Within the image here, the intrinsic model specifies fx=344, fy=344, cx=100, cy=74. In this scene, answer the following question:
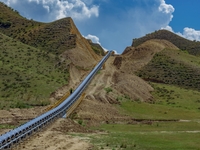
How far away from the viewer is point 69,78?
208ft

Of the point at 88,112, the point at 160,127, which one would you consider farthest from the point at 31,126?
the point at 88,112

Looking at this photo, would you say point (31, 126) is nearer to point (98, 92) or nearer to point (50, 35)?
point (98, 92)

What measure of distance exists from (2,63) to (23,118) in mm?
26846

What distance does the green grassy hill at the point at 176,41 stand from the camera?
442ft

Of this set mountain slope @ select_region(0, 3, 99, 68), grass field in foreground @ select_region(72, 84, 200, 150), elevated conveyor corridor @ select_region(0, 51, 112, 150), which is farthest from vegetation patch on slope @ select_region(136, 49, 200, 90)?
elevated conveyor corridor @ select_region(0, 51, 112, 150)

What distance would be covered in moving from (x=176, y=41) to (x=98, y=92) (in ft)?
330

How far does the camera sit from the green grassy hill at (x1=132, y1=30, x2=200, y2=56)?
13484cm

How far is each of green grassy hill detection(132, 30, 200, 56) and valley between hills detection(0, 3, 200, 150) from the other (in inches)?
1076

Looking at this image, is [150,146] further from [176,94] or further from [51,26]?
[51,26]

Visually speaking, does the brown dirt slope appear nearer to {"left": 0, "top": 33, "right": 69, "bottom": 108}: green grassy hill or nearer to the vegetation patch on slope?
the vegetation patch on slope

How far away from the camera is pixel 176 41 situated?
481 feet

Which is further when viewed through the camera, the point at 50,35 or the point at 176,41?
the point at 176,41

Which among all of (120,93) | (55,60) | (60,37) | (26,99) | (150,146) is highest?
(60,37)

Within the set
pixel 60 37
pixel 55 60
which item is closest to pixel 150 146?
pixel 55 60
